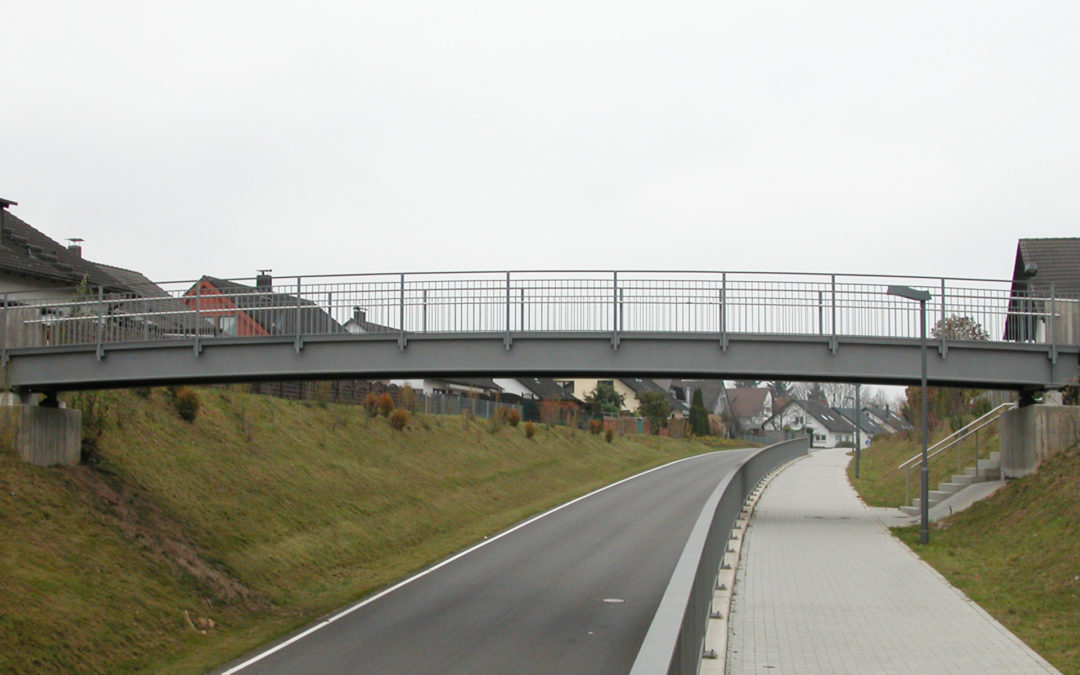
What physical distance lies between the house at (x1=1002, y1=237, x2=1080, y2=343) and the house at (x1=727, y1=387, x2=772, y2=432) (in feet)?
303

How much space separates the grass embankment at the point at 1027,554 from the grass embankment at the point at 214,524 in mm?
9543

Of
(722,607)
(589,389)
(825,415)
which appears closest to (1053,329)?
(722,607)

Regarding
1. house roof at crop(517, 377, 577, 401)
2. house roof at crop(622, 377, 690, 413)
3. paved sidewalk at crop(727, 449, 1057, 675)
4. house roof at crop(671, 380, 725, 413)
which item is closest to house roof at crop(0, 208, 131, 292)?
paved sidewalk at crop(727, 449, 1057, 675)

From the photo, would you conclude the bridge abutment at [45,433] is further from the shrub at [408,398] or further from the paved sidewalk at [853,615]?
the shrub at [408,398]

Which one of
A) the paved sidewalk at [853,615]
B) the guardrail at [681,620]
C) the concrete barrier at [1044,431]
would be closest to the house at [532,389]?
the concrete barrier at [1044,431]

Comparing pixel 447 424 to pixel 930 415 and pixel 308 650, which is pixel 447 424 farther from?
pixel 308 650

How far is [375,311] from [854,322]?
977cm

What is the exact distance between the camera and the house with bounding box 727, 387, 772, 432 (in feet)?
457

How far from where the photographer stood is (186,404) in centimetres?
2594

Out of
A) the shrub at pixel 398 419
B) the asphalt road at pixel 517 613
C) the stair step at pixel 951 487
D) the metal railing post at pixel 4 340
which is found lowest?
the asphalt road at pixel 517 613

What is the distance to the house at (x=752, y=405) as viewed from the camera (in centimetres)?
13925

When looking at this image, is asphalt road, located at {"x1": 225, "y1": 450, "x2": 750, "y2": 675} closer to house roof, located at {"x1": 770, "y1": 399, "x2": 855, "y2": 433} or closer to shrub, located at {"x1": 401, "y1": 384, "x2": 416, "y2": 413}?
shrub, located at {"x1": 401, "y1": 384, "x2": 416, "y2": 413}

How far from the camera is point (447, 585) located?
1770 cm

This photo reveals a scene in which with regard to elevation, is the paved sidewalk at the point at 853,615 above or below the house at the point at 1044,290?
below
